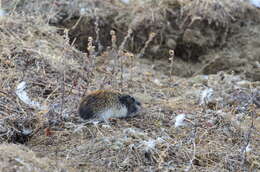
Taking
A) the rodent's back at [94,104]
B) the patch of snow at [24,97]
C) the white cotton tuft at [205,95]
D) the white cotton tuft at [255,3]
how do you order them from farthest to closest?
the white cotton tuft at [255,3] → the white cotton tuft at [205,95] → the patch of snow at [24,97] → the rodent's back at [94,104]

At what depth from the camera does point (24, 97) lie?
3.94m

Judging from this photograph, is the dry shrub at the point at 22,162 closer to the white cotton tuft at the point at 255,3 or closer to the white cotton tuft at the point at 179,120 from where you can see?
the white cotton tuft at the point at 179,120

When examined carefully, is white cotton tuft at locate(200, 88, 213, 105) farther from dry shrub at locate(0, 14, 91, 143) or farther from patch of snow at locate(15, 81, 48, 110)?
patch of snow at locate(15, 81, 48, 110)

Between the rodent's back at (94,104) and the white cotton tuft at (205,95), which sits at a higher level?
the rodent's back at (94,104)

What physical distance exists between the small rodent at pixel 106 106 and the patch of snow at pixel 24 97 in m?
0.41

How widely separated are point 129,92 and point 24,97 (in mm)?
1057

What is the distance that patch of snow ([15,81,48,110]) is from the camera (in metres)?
3.80

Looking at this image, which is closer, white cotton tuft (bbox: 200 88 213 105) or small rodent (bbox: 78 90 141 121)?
small rodent (bbox: 78 90 141 121)

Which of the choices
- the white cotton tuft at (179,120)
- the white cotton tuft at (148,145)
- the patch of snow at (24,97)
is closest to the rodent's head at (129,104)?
the white cotton tuft at (179,120)

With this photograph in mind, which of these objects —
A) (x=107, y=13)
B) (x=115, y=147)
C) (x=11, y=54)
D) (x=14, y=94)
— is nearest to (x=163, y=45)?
(x=107, y=13)

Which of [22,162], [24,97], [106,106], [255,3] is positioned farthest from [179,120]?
[255,3]

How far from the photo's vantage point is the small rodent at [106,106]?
11.5 ft

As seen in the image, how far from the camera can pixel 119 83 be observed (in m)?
4.46

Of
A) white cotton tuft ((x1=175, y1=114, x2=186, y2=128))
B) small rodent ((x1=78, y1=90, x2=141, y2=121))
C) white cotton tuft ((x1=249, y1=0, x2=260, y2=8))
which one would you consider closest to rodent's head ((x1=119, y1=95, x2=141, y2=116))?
small rodent ((x1=78, y1=90, x2=141, y2=121))
